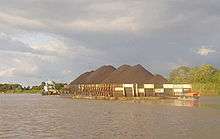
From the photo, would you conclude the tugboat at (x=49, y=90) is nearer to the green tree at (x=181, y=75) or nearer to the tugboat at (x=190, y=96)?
the green tree at (x=181, y=75)

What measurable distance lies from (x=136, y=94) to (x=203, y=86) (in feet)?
114

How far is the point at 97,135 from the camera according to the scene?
29172 millimetres

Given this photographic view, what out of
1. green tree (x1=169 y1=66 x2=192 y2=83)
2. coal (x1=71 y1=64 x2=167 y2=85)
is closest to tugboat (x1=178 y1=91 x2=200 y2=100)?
coal (x1=71 y1=64 x2=167 y2=85)

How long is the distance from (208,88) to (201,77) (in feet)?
40.8

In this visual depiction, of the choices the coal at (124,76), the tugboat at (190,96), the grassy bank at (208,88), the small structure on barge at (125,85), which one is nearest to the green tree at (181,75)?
the grassy bank at (208,88)

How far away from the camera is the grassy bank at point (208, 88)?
12875 cm

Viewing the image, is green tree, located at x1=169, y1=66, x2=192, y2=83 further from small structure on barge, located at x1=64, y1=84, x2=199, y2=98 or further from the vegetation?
small structure on barge, located at x1=64, y1=84, x2=199, y2=98

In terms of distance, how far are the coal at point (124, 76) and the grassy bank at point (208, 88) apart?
43.4 ft

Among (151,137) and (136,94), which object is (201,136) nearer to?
(151,137)

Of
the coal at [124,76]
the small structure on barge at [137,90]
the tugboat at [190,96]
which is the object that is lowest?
the tugboat at [190,96]

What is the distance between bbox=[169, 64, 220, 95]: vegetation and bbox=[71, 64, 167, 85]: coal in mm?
15110

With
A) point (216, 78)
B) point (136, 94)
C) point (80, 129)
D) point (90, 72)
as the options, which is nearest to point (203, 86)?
point (216, 78)

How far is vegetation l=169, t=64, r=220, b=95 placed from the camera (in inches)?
5153

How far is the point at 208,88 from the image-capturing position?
131m
